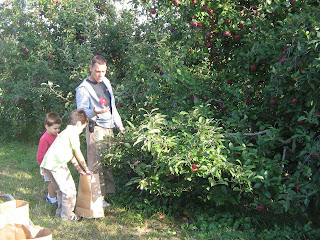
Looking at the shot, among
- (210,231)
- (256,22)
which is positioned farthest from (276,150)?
(256,22)

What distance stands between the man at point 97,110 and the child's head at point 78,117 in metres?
0.10

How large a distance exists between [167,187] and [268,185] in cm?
96

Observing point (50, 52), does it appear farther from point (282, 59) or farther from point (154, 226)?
point (282, 59)

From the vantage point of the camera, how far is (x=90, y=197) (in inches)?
137

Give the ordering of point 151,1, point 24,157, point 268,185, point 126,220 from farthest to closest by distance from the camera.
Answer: point 24,157 < point 151,1 < point 126,220 < point 268,185

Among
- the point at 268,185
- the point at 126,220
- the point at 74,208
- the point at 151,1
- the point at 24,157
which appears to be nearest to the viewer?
the point at 268,185

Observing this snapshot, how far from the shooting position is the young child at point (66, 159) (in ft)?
11.2

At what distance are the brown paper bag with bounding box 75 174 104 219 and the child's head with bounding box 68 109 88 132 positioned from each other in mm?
527

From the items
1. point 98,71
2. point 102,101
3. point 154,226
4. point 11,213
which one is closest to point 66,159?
point 102,101

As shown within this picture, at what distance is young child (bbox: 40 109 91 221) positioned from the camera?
3416mm

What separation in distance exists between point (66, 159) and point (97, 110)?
0.56m

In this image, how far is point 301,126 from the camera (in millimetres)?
3084

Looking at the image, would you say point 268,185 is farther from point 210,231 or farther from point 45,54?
point 45,54

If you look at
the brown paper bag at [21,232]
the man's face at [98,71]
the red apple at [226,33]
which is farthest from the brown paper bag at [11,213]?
the red apple at [226,33]
